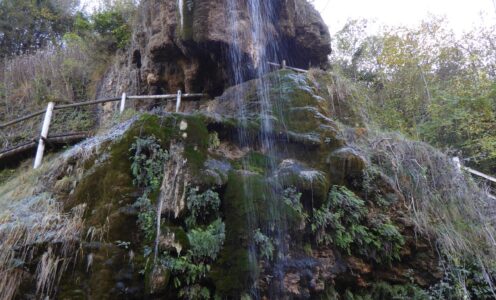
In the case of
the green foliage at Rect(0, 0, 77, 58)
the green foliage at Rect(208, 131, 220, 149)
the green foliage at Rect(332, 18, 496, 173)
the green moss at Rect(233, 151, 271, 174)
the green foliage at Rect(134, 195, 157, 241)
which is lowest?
the green foliage at Rect(134, 195, 157, 241)

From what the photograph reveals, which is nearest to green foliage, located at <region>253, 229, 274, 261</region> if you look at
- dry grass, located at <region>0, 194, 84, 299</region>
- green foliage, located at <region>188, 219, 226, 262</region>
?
green foliage, located at <region>188, 219, 226, 262</region>

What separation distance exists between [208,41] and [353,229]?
5250 millimetres

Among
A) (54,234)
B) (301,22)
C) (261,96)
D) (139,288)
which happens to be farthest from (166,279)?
(301,22)

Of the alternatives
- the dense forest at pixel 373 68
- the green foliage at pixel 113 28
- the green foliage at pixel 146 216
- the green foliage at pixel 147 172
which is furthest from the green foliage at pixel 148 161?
the green foliage at pixel 113 28

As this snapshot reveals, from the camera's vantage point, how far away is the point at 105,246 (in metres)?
3.83

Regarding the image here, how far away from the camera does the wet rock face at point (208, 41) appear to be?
26.5ft

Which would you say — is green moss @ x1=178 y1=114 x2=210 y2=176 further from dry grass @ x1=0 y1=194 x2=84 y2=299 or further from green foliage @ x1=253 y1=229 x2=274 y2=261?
dry grass @ x1=0 y1=194 x2=84 y2=299

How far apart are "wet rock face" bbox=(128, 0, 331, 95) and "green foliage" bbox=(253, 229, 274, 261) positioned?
5037 millimetres

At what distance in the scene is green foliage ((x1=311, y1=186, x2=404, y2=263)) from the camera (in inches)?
192

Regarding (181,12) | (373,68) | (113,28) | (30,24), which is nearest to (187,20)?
(181,12)

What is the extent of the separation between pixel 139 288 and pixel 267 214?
1.73 m

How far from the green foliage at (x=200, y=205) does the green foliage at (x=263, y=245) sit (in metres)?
0.61

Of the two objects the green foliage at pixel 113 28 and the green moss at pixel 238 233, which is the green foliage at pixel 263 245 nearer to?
the green moss at pixel 238 233

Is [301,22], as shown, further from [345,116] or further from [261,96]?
[261,96]
